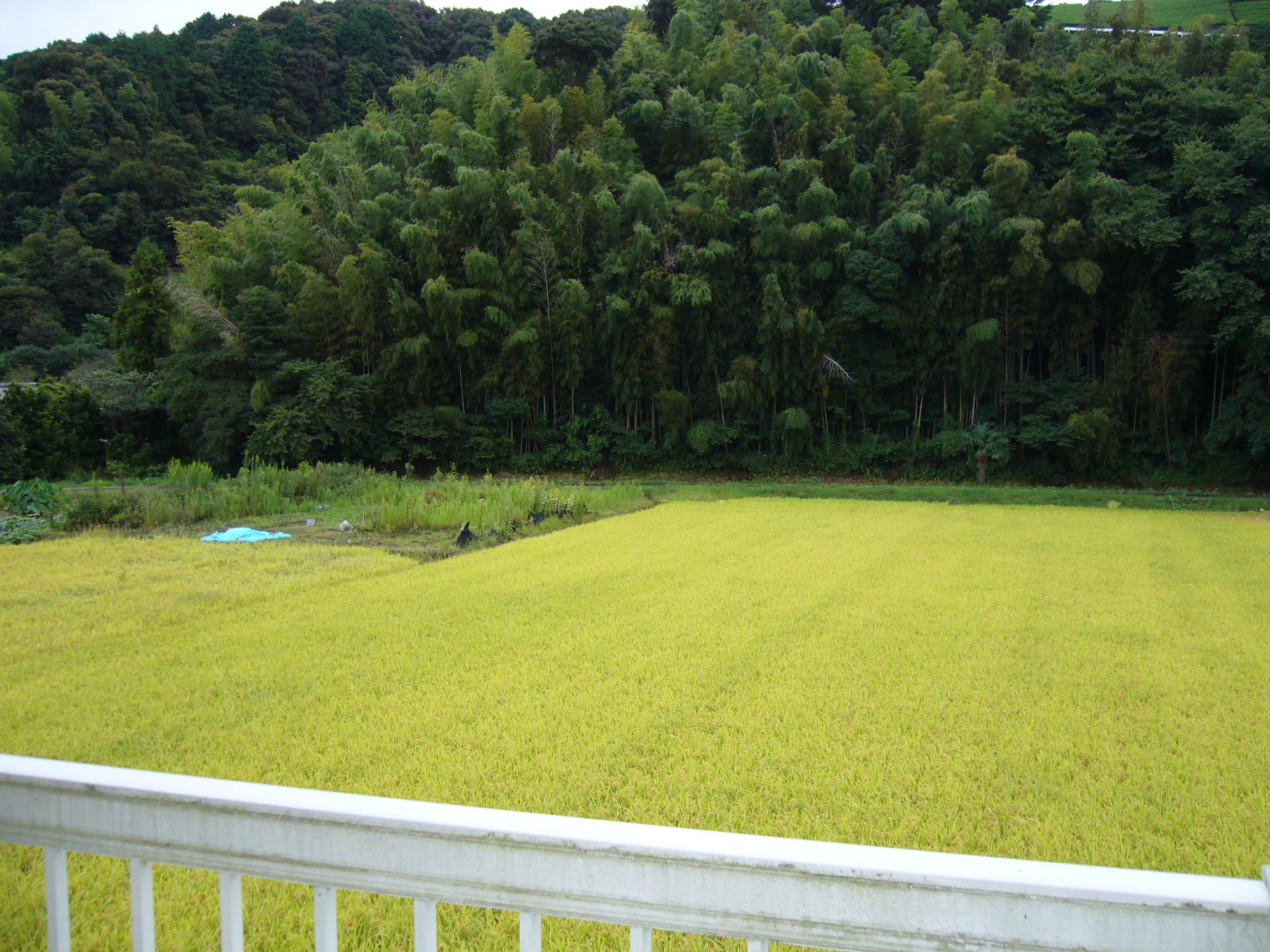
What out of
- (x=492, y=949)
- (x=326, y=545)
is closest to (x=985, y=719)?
(x=492, y=949)

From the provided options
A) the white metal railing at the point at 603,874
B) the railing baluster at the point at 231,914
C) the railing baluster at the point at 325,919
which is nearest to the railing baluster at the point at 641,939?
the white metal railing at the point at 603,874

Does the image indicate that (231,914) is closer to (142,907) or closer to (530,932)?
(142,907)

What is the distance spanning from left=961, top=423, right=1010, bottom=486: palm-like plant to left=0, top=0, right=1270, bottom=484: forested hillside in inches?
3.1

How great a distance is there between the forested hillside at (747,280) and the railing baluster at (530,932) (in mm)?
14745

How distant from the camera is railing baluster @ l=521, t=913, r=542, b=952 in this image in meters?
0.93

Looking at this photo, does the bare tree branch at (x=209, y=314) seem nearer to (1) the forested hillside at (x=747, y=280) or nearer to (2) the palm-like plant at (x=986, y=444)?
(1) the forested hillside at (x=747, y=280)

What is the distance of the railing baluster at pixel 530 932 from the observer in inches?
36.8

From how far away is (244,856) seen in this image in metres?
0.99

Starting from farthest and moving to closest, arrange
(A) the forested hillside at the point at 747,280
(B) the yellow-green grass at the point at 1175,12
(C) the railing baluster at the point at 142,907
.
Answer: (B) the yellow-green grass at the point at 1175,12, (A) the forested hillside at the point at 747,280, (C) the railing baluster at the point at 142,907

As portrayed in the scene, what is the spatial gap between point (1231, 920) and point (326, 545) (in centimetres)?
782

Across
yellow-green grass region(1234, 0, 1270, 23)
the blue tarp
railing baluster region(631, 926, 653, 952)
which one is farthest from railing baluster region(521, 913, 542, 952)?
yellow-green grass region(1234, 0, 1270, 23)

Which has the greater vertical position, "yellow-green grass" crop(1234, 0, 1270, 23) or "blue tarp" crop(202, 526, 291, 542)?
"yellow-green grass" crop(1234, 0, 1270, 23)

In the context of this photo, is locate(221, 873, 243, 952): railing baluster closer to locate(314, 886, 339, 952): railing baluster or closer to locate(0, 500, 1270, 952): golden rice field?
locate(314, 886, 339, 952): railing baluster

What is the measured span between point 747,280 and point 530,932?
52.7 ft
